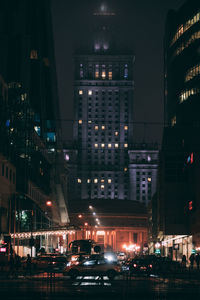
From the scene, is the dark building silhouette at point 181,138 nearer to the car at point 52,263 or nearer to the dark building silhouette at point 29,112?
the dark building silhouette at point 29,112

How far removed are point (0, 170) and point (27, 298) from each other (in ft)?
141

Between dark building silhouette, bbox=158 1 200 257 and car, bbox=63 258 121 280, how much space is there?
4022 cm

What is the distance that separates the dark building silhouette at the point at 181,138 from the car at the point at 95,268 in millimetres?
40218

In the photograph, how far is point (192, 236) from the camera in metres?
91.9

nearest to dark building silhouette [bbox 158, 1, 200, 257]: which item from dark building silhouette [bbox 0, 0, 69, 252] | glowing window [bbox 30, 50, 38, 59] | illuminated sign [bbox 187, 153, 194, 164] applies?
illuminated sign [bbox 187, 153, 194, 164]

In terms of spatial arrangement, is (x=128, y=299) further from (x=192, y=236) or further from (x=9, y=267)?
(x=192, y=236)

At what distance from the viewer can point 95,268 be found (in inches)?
1641

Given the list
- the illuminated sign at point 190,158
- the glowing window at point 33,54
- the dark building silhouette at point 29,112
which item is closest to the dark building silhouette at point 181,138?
the illuminated sign at point 190,158

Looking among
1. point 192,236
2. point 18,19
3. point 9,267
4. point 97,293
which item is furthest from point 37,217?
point 97,293

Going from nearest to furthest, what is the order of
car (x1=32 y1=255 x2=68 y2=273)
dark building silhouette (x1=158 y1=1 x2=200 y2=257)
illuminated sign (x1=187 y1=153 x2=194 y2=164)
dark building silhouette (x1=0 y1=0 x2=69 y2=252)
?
car (x1=32 y1=255 x2=68 y2=273) < dark building silhouette (x1=0 y1=0 x2=69 y2=252) < illuminated sign (x1=187 y1=153 x2=194 y2=164) < dark building silhouette (x1=158 y1=1 x2=200 y2=257)

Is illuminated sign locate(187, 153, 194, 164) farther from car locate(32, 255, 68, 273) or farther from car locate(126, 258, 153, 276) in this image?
car locate(32, 255, 68, 273)

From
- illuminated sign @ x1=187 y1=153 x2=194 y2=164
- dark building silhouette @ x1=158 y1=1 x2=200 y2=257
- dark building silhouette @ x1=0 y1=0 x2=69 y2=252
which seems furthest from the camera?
dark building silhouette @ x1=158 y1=1 x2=200 y2=257

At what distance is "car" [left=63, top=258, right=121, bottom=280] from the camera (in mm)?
41375

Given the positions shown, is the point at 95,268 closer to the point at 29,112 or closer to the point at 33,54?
the point at 29,112
